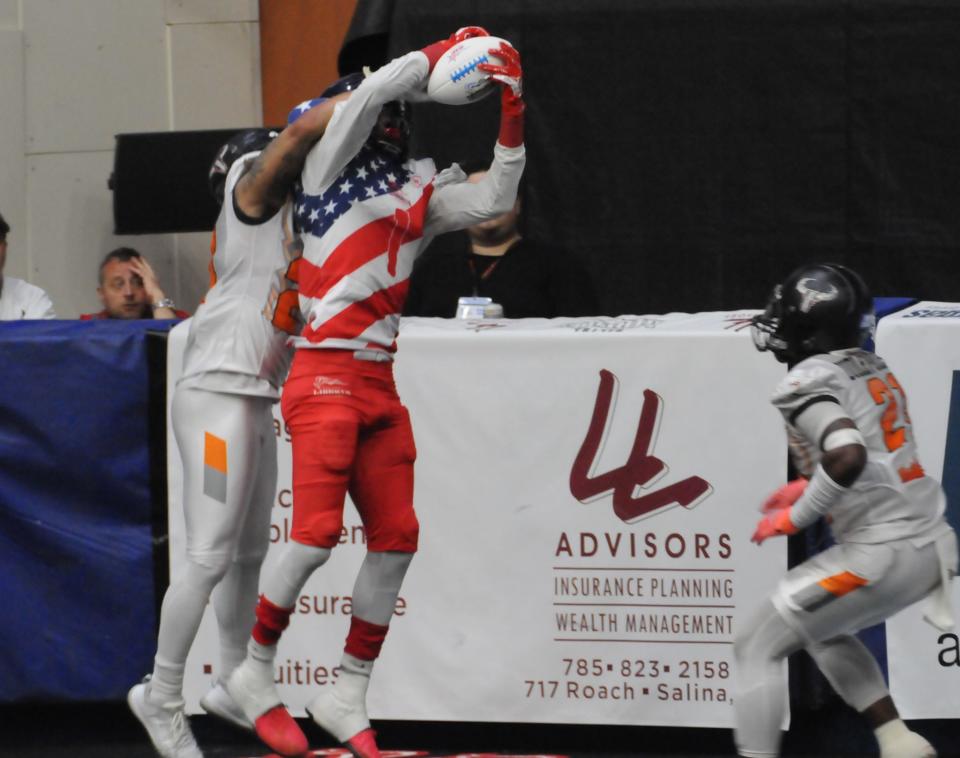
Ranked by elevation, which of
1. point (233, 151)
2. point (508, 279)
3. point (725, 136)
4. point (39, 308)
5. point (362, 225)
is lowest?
point (39, 308)

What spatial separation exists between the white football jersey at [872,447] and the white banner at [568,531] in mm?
968

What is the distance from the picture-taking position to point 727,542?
220 inches

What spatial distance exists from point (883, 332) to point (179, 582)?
2.38m

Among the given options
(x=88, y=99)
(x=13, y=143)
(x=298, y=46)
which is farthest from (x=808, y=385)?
(x=13, y=143)

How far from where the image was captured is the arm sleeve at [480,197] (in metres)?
4.84

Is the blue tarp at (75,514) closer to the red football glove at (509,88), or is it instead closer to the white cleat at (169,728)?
the white cleat at (169,728)

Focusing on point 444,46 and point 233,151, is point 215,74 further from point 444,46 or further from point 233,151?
point 444,46

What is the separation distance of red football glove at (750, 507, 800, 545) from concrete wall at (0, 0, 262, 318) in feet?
17.3

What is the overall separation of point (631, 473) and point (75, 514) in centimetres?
195

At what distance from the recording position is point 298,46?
9242 mm

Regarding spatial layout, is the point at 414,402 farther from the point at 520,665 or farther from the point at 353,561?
the point at 520,665

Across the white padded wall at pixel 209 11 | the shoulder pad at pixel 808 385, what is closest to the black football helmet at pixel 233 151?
the shoulder pad at pixel 808 385

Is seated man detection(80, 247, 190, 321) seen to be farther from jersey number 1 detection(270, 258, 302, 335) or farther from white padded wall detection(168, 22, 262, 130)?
jersey number 1 detection(270, 258, 302, 335)

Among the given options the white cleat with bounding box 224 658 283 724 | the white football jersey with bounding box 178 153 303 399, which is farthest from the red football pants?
the white cleat with bounding box 224 658 283 724
